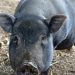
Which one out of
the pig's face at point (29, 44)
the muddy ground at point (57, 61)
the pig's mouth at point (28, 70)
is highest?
the pig's face at point (29, 44)

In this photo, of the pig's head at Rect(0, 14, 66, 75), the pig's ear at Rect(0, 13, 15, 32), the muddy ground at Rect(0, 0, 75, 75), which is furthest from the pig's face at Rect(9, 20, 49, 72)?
the muddy ground at Rect(0, 0, 75, 75)

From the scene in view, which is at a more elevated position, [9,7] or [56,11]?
[56,11]

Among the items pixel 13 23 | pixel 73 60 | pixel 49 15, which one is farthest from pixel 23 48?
pixel 73 60

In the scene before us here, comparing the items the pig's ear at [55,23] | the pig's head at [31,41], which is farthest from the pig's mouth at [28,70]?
the pig's ear at [55,23]

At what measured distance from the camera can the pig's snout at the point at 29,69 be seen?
3.80 metres

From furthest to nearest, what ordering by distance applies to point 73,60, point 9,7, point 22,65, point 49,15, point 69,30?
point 9,7, point 73,60, point 69,30, point 49,15, point 22,65

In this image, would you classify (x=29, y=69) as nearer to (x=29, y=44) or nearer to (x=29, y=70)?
(x=29, y=70)

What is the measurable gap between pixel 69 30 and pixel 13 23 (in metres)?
1.06

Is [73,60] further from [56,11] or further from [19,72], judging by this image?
[19,72]

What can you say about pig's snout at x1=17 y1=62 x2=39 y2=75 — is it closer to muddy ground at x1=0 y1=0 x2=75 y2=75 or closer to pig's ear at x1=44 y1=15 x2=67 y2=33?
pig's ear at x1=44 y1=15 x2=67 y2=33

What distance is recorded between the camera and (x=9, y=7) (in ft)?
25.0

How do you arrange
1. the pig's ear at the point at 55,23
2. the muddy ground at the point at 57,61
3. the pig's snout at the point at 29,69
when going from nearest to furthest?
the pig's snout at the point at 29,69
the pig's ear at the point at 55,23
the muddy ground at the point at 57,61

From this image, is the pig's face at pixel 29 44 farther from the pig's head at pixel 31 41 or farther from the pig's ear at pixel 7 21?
the pig's ear at pixel 7 21

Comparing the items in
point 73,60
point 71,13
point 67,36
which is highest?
point 71,13
